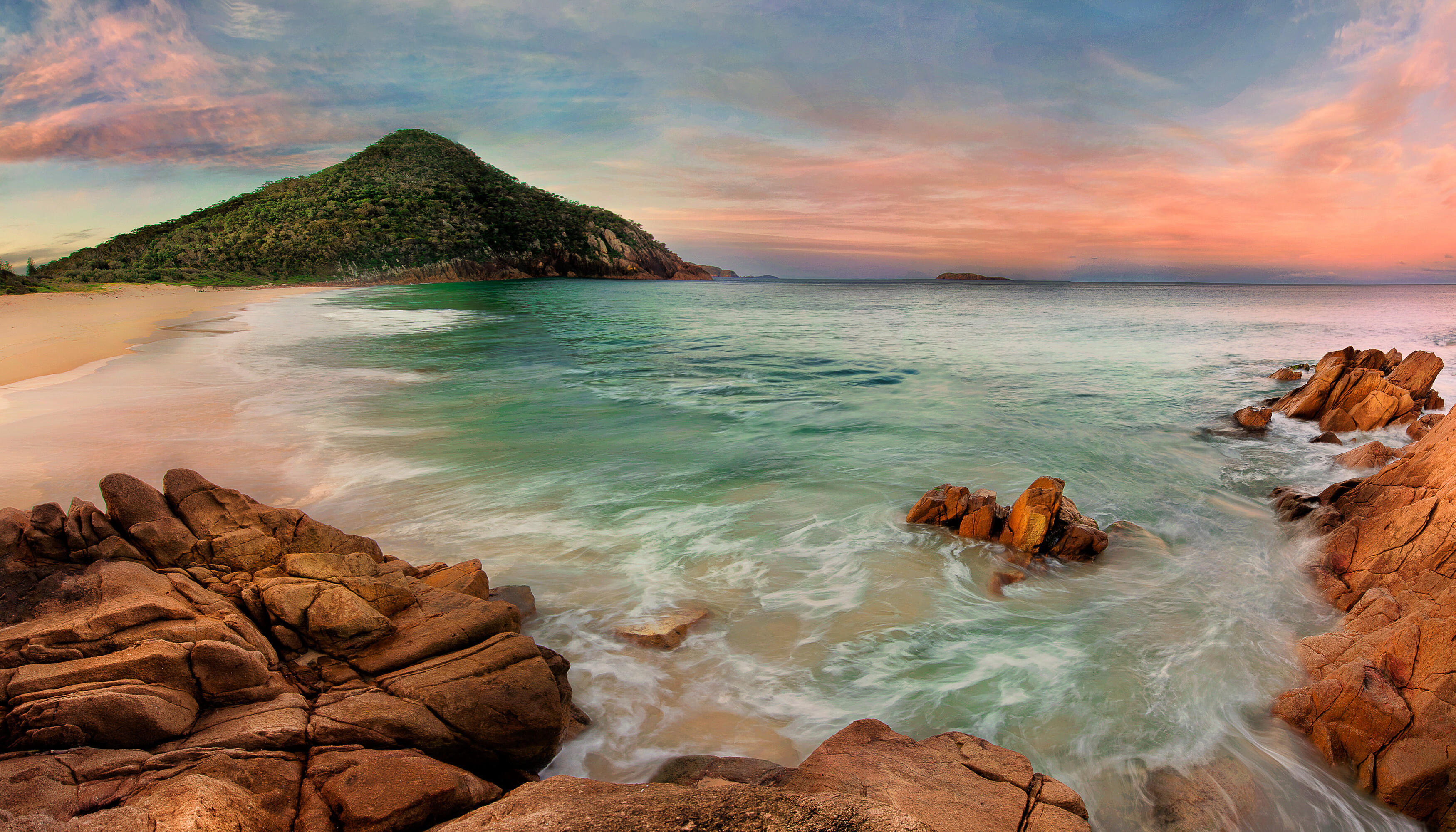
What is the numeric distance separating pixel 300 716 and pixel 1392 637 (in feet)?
21.2

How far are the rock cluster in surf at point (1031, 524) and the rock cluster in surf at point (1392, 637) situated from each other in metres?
1.85

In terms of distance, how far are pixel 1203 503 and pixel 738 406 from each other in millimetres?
8487

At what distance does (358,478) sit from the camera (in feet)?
26.2

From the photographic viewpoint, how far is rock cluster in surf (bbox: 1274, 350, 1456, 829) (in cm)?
336

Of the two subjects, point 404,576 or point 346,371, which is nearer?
point 404,576

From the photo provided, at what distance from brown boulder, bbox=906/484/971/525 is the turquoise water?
11.1 inches

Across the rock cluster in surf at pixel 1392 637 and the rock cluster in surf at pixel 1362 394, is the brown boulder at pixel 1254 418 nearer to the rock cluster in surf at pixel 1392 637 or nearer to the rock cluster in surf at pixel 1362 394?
the rock cluster in surf at pixel 1362 394

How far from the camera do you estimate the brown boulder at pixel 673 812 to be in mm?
2322

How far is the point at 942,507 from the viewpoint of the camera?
272 inches

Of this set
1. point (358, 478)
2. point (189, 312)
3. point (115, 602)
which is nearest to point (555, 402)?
point (358, 478)

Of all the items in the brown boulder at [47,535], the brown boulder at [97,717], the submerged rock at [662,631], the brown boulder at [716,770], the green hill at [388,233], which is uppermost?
the green hill at [388,233]

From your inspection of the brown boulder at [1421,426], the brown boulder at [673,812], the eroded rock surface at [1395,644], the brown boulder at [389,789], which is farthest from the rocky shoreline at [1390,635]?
the brown boulder at [389,789]

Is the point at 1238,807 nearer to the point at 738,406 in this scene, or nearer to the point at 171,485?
the point at 171,485

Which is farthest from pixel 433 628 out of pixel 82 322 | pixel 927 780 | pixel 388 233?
pixel 388 233
